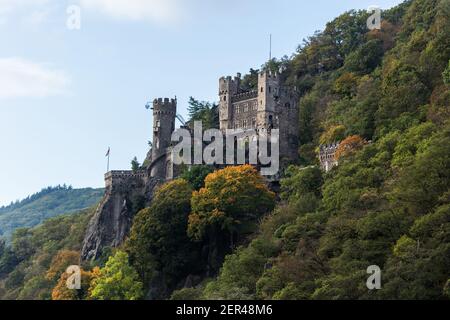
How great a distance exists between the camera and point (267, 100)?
92.4 m

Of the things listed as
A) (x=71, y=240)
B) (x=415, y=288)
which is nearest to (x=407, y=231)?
(x=415, y=288)

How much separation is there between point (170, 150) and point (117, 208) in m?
6.89

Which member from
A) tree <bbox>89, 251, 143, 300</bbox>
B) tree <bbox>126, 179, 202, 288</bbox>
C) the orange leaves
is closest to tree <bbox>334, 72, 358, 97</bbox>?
the orange leaves

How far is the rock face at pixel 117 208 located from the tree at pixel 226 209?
12.0 meters

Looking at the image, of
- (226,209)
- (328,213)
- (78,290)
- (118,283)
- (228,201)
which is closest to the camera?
(328,213)

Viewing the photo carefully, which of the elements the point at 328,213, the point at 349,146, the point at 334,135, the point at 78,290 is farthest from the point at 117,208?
the point at 328,213

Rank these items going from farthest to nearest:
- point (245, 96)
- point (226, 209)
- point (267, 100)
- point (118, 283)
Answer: point (245, 96) → point (267, 100) → point (226, 209) → point (118, 283)

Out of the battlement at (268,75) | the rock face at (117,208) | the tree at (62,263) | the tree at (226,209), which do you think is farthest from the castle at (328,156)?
the tree at (62,263)

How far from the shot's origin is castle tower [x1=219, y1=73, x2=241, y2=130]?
9531 cm

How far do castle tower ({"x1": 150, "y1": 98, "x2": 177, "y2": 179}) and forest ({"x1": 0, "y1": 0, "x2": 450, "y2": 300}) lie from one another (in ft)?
12.0

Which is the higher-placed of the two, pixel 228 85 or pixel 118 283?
pixel 228 85

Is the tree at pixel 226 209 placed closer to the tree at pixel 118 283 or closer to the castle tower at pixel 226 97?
the tree at pixel 118 283

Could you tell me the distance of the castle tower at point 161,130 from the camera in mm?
95625

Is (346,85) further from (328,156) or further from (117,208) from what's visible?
(117,208)
